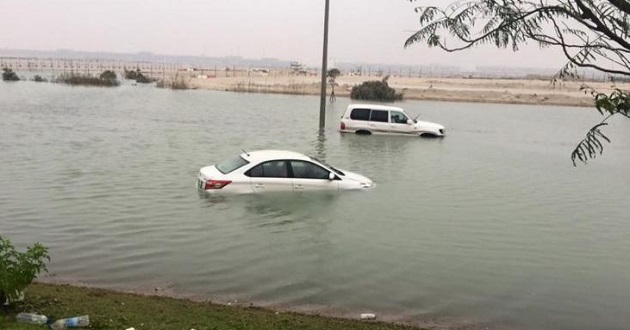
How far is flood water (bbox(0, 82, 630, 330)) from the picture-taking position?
1036 cm

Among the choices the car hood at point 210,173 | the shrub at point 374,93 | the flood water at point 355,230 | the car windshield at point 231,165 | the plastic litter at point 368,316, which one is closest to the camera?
the plastic litter at point 368,316

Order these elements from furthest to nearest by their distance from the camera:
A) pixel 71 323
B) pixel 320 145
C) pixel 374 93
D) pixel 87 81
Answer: pixel 87 81 → pixel 374 93 → pixel 320 145 → pixel 71 323

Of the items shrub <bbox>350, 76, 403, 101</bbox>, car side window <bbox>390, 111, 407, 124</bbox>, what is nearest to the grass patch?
car side window <bbox>390, 111, 407, 124</bbox>

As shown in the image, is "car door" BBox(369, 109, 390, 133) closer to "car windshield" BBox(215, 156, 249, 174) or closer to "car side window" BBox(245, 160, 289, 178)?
"car windshield" BBox(215, 156, 249, 174)

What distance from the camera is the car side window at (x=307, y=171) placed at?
17188 millimetres

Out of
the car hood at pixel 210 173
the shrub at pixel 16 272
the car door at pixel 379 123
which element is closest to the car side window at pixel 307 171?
the car hood at pixel 210 173

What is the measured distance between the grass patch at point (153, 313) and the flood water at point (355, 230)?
111cm

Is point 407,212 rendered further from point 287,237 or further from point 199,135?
point 199,135

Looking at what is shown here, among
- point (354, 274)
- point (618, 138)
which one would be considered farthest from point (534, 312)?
point (618, 138)

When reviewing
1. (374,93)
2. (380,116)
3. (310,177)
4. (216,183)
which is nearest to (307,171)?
(310,177)

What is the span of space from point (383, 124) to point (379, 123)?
0.23 meters

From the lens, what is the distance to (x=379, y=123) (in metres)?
35.2

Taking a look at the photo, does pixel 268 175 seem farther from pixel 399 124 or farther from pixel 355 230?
pixel 399 124

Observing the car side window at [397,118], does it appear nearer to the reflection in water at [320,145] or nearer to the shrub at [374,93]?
the reflection in water at [320,145]
